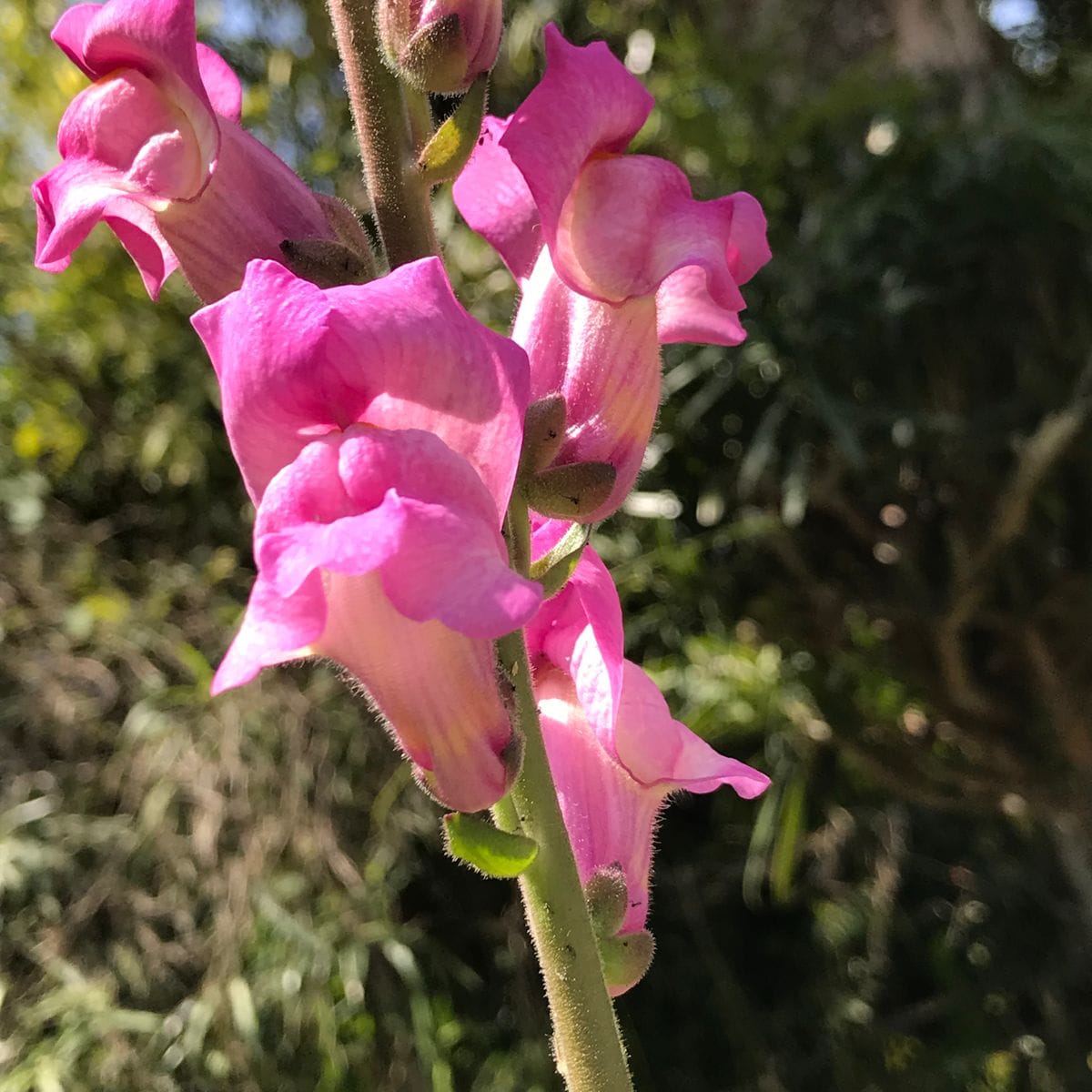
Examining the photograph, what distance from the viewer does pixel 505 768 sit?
281 millimetres

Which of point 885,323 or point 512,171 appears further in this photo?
point 885,323

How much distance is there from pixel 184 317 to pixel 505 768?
0.98 meters

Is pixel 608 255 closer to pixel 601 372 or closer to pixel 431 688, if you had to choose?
pixel 601 372

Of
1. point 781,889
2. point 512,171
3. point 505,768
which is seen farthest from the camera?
point 781,889

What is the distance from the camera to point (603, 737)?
1.16 ft

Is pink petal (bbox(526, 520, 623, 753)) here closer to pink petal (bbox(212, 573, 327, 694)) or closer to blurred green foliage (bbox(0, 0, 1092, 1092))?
pink petal (bbox(212, 573, 327, 694))

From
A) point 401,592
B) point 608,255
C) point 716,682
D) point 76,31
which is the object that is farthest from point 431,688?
point 716,682

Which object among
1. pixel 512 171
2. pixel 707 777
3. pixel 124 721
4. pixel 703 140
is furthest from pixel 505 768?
pixel 703 140

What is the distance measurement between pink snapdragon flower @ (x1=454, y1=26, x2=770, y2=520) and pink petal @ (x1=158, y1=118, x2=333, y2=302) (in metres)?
0.07

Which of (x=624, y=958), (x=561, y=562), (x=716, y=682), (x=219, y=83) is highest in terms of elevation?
(x=219, y=83)

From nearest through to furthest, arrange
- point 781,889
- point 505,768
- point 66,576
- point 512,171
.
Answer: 1. point 505,768
2. point 512,171
3. point 781,889
4. point 66,576

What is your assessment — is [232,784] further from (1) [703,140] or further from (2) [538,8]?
(2) [538,8]

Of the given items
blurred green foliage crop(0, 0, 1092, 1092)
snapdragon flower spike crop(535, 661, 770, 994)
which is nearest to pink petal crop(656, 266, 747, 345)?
snapdragon flower spike crop(535, 661, 770, 994)

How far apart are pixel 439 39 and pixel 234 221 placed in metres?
0.09
